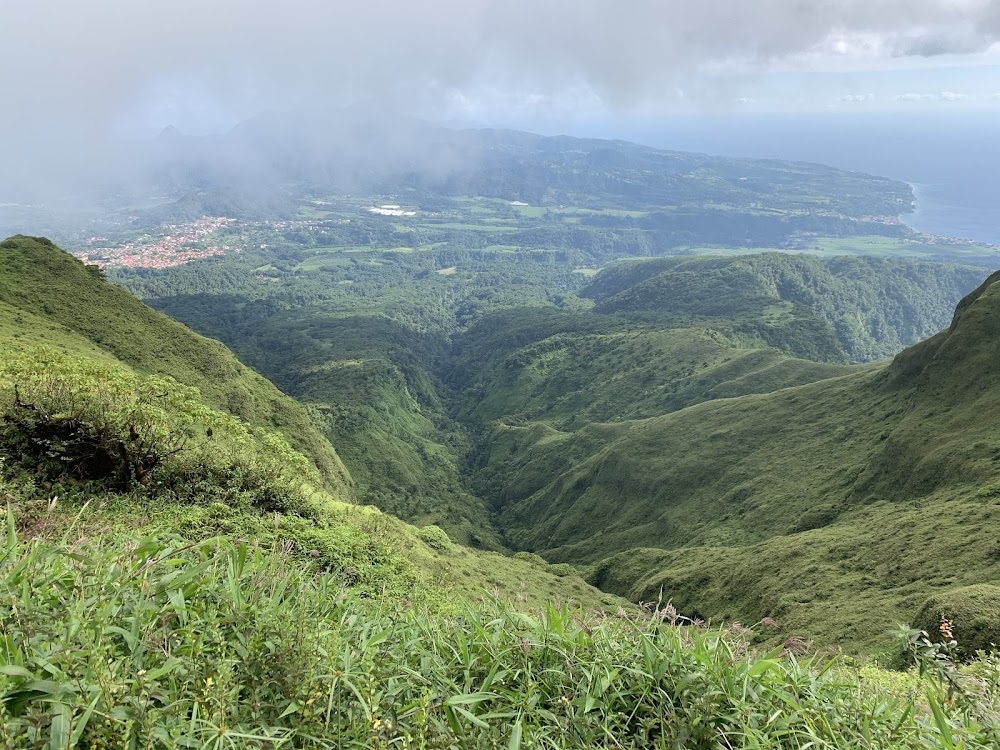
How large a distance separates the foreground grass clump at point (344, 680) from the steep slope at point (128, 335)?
59.4m

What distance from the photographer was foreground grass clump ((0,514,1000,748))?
404 cm

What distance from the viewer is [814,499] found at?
58.0 metres

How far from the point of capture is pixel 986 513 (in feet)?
121

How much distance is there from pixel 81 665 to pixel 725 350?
15602 cm

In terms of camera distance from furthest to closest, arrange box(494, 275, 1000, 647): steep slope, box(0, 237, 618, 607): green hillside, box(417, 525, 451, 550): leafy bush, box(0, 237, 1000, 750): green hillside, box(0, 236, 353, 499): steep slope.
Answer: box(0, 236, 353, 499): steep slope
box(417, 525, 451, 550): leafy bush
box(494, 275, 1000, 647): steep slope
box(0, 237, 618, 607): green hillside
box(0, 237, 1000, 750): green hillside

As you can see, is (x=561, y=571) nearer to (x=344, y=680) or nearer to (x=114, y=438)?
(x=114, y=438)

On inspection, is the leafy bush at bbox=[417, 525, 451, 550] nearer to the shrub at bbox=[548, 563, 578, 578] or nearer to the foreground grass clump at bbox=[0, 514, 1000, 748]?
the shrub at bbox=[548, 563, 578, 578]

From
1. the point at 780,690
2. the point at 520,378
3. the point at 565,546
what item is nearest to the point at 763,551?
the point at 565,546

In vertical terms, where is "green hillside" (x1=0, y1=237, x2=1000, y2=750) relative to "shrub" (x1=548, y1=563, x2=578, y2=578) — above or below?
above

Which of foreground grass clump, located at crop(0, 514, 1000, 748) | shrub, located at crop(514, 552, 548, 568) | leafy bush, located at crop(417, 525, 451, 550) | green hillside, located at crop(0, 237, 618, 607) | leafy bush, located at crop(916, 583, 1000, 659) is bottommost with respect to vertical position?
shrub, located at crop(514, 552, 548, 568)

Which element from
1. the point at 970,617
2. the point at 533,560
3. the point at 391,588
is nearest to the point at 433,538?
the point at 533,560

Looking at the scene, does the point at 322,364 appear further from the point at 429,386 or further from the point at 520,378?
the point at 520,378

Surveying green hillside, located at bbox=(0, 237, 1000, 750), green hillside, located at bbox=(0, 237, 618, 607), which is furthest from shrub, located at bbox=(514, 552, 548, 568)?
green hillside, located at bbox=(0, 237, 618, 607)

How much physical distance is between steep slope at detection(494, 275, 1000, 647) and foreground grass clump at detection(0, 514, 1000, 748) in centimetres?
3172
